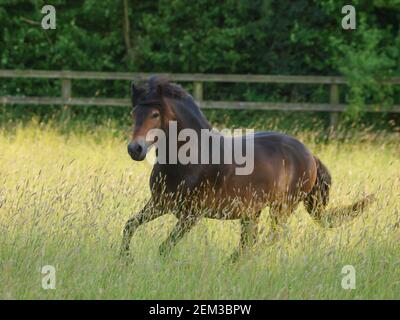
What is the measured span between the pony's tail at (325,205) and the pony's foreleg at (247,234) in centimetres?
55

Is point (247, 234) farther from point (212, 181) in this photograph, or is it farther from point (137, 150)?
point (137, 150)

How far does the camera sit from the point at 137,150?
206 inches

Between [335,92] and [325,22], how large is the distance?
2.28 m

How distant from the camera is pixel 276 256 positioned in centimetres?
518

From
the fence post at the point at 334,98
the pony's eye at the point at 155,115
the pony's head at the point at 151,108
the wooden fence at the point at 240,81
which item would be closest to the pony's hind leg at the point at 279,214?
the pony's head at the point at 151,108

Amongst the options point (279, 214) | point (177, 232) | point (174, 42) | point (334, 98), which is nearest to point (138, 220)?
point (177, 232)

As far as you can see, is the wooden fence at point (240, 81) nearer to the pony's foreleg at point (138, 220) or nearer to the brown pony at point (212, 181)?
the brown pony at point (212, 181)

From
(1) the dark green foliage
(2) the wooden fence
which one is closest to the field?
(2) the wooden fence

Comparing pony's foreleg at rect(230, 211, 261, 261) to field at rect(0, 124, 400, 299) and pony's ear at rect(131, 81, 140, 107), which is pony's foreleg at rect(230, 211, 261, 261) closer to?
field at rect(0, 124, 400, 299)

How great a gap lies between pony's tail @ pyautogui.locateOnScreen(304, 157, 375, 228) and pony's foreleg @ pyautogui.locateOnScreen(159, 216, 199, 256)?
1022 millimetres

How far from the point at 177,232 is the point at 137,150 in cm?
60

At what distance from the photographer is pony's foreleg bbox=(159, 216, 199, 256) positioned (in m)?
5.31
